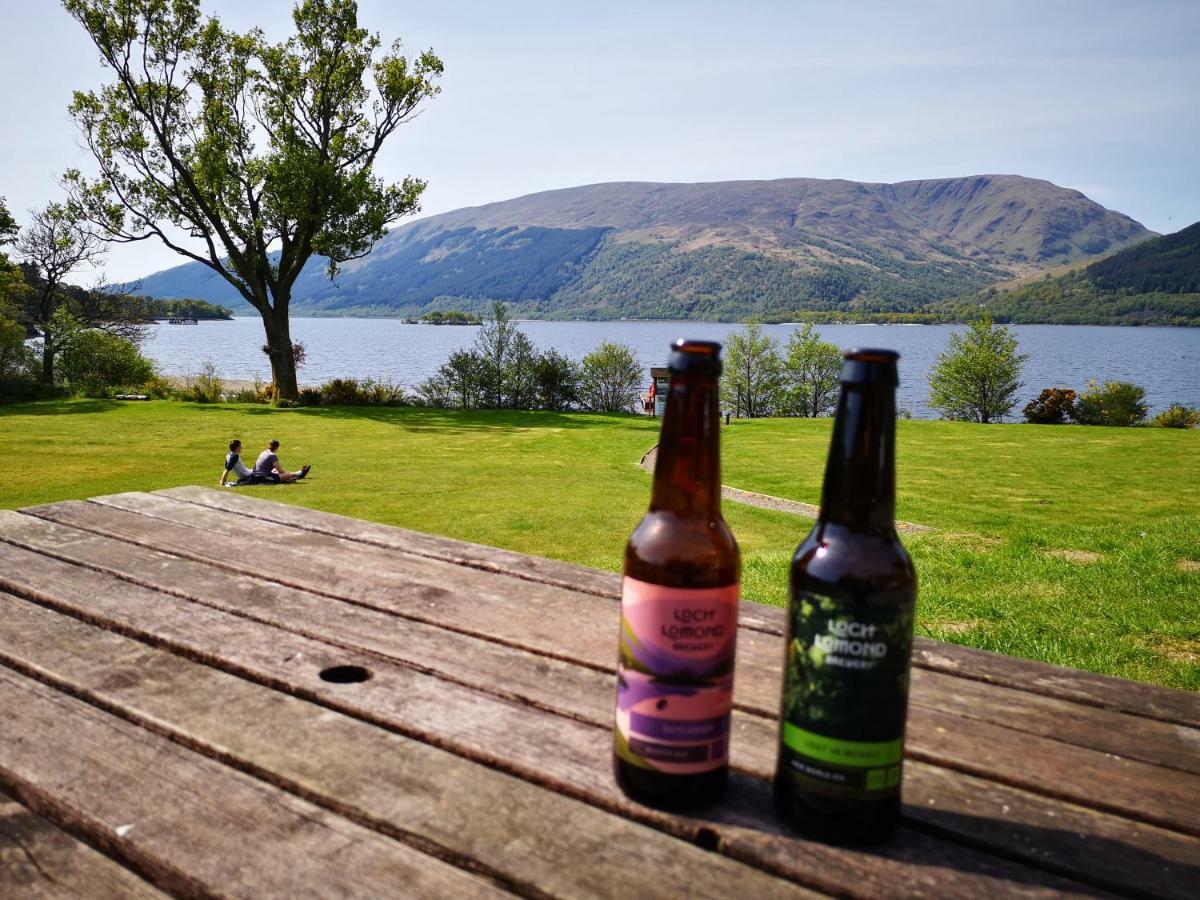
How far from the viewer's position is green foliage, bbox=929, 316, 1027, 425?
198ft

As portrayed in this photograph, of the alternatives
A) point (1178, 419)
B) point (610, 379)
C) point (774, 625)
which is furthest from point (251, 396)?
point (1178, 419)

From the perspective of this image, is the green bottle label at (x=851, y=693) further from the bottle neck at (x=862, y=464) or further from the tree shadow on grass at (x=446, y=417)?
the tree shadow on grass at (x=446, y=417)

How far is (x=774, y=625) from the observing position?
231cm

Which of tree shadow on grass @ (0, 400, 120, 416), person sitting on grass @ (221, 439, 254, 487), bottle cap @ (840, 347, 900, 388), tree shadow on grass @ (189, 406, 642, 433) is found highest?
bottle cap @ (840, 347, 900, 388)

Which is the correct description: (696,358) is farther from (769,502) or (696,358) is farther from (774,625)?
(769,502)

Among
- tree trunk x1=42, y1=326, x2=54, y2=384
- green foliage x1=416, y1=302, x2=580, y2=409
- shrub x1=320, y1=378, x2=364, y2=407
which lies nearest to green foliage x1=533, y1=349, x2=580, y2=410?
green foliage x1=416, y1=302, x2=580, y2=409

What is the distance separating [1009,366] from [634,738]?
66984mm

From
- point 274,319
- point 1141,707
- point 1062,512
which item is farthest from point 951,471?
point 274,319

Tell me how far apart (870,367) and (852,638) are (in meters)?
0.39

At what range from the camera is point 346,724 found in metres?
1.62

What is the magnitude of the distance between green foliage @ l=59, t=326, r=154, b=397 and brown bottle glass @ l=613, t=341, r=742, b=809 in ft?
134

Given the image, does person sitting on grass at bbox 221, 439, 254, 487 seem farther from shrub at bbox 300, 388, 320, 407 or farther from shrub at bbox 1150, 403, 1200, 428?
shrub at bbox 1150, 403, 1200, 428

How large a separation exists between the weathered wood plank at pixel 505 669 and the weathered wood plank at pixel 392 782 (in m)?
0.29

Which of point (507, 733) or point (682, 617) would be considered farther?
point (507, 733)
